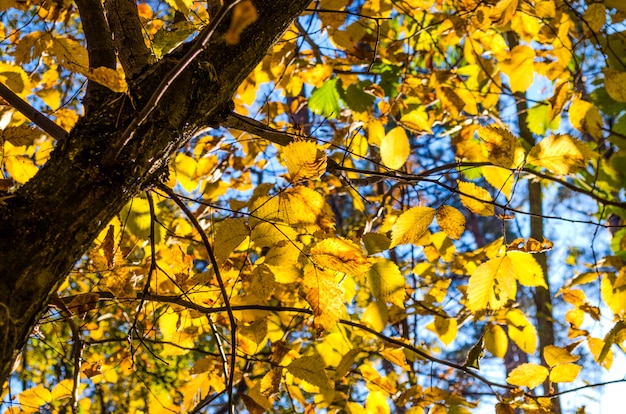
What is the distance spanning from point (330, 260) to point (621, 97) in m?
1.17

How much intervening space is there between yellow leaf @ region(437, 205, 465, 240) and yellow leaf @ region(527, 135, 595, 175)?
0.16 meters

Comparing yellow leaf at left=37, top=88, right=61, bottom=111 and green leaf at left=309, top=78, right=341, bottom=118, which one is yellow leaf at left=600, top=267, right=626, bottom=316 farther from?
yellow leaf at left=37, top=88, right=61, bottom=111

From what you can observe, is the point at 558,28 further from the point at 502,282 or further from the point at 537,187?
the point at 502,282

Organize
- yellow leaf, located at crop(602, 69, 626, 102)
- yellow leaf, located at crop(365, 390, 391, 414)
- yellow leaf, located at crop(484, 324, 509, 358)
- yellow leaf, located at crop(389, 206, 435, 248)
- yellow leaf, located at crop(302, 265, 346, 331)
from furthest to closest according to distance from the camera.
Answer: yellow leaf, located at crop(484, 324, 509, 358)
yellow leaf, located at crop(602, 69, 626, 102)
yellow leaf, located at crop(365, 390, 391, 414)
yellow leaf, located at crop(389, 206, 435, 248)
yellow leaf, located at crop(302, 265, 346, 331)

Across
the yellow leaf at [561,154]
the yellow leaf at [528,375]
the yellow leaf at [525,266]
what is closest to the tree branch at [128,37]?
the yellow leaf at [561,154]

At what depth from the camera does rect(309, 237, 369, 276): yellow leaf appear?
2.52 ft

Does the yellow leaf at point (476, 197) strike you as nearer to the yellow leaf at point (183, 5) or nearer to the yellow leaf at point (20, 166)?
the yellow leaf at point (183, 5)

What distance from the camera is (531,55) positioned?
1.71m

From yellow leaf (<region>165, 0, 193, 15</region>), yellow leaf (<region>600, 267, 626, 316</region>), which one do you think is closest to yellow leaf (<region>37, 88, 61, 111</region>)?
yellow leaf (<region>165, 0, 193, 15</region>)

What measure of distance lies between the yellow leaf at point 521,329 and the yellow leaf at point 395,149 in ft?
2.03

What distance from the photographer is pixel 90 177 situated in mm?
567

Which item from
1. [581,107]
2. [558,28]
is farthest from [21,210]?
[558,28]

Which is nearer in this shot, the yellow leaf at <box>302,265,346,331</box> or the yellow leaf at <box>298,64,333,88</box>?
the yellow leaf at <box>302,265,346,331</box>

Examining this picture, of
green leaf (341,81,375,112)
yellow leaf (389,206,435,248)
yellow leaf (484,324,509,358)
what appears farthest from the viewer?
green leaf (341,81,375,112)
